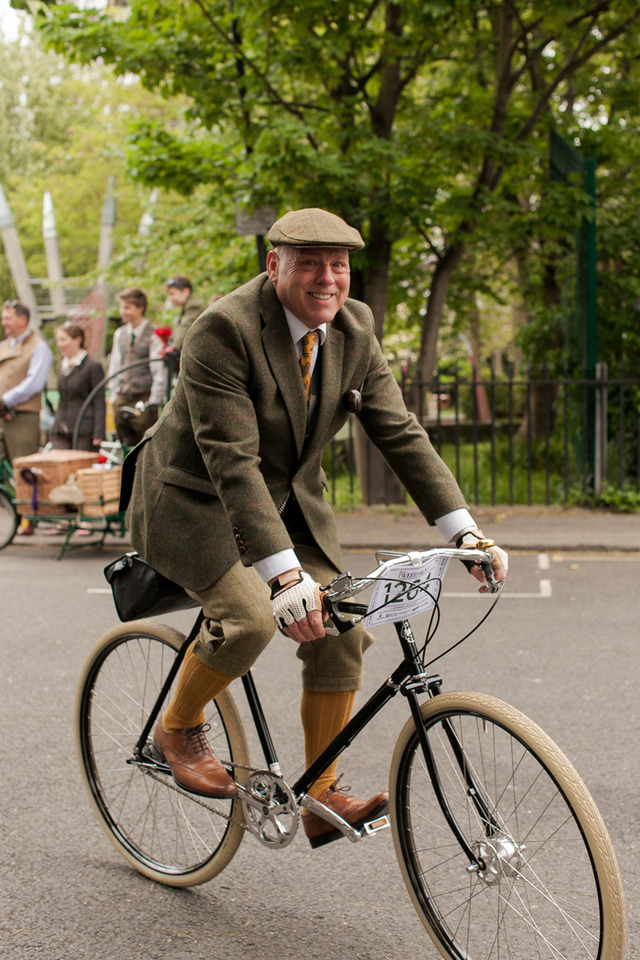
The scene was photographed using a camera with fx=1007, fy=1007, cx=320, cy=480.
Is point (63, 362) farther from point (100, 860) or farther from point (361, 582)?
point (361, 582)

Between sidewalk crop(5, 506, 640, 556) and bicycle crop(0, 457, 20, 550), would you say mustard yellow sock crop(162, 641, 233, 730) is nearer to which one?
sidewalk crop(5, 506, 640, 556)

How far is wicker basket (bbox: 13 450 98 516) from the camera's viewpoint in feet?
27.6

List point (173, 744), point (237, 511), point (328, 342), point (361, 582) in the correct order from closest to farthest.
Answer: point (361, 582)
point (237, 511)
point (328, 342)
point (173, 744)

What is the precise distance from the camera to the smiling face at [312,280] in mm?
2521

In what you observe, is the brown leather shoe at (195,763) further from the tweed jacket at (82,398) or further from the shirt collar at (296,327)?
the tweed jacket at (82,398)

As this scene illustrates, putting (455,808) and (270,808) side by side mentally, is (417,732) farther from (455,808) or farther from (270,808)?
(270,808)

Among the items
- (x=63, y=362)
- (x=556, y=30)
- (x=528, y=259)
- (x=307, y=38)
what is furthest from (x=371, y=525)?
(x=528, y=259)

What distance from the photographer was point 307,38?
8891mm

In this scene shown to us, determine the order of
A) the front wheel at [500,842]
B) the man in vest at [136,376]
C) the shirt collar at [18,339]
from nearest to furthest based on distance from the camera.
Result: the front wheel at [500,842] → the man in vest at [136,376] → the shirt collar at [18,339]

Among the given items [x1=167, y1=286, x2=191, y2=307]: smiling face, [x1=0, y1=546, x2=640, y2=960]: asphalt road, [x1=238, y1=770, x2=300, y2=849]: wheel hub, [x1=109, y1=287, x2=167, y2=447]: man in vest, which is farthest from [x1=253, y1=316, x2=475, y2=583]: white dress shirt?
[x1=167, y1=286, x2=191, y2=307]: smiling face

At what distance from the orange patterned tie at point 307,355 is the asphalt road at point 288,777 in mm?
1333

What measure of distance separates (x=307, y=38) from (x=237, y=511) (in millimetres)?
7544

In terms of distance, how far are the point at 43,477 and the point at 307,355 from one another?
243 inches

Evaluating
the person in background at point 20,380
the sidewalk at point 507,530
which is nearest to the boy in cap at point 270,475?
the sidewalk at point 507,530
